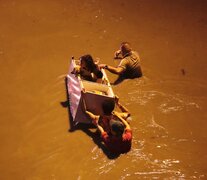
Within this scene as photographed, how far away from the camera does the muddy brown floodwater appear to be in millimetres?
4430

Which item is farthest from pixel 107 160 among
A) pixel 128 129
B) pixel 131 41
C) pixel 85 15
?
pixel 85 15

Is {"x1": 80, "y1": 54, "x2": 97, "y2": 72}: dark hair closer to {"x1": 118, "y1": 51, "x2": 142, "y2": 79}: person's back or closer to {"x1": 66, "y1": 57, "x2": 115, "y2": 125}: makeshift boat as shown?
{"x1": 66, "y1": 57, "x2": 115, "y2": 125}: makeshift boat

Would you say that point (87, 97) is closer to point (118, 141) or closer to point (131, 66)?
point (118, 141)

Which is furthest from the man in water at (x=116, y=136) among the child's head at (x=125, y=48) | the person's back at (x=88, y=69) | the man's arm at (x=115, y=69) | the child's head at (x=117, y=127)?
the child's head at (x=125, y=48)

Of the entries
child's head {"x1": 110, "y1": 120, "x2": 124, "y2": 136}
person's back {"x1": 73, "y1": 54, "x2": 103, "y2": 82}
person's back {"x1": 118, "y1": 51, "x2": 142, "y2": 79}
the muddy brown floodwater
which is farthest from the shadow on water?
person's back {"x1": 118, "y1": 51, "x2": 142, "y2": 79}

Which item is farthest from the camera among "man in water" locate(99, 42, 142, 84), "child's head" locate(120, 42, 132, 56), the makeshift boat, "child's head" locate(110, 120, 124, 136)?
"child's head" locate(120, 42, 132, 56)

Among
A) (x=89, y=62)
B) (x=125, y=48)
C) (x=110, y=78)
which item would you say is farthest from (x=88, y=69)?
(x=125, y=48)

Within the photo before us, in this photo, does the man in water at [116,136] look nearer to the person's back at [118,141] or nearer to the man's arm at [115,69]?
the person's back at [118,141]

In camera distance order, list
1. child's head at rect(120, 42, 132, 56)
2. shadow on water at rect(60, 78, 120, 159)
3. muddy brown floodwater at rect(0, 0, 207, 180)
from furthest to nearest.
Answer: child's head at rect(120, 42, 132, 56), shadow on water at rect(60, 78, 120, 159), muddy brown floodwater at rect(0, 0, 207, 180)

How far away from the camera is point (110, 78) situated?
6.02 m

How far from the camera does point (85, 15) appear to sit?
7.76 m

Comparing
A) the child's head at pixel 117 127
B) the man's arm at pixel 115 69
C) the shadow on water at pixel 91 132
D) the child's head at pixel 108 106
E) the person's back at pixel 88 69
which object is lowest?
the shadow on water at pixel 91 132

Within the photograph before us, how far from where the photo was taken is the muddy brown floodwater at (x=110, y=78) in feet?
14.5

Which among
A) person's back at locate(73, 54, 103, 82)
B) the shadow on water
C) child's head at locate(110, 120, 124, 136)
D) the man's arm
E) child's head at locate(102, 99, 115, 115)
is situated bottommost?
the shadow on water
